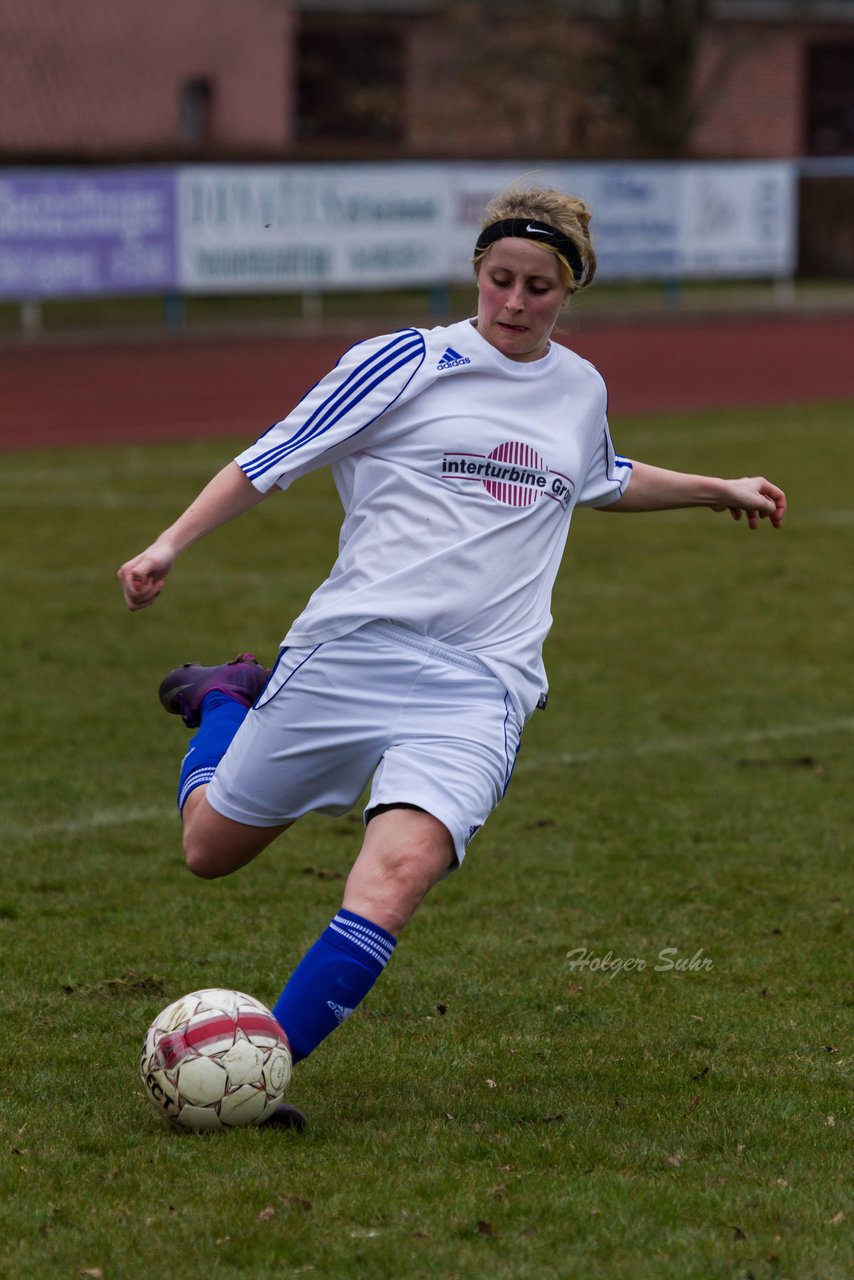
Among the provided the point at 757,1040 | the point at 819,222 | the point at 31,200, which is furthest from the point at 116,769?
the point at 819,222

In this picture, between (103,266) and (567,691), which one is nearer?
(567,691)

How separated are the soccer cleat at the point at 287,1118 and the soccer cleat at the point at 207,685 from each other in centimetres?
121

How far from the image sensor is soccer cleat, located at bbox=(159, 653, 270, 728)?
16.6ft

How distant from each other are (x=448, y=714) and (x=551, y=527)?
51 cm

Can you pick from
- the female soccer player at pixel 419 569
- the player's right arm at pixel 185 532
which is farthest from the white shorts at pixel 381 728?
the player's right arm at pixel 185 532

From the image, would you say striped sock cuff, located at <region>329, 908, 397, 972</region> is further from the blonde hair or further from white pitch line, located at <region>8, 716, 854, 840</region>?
white pitch line, located at <region>8, 716, 854, 840</region>

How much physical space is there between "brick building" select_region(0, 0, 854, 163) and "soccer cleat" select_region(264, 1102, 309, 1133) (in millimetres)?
24450

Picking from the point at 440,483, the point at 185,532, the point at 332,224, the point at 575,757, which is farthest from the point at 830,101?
A: the point at 185,532

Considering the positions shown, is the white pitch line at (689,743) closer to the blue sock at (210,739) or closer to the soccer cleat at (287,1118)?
the blue sock at (210,739)

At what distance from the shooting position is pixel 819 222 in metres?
33.1

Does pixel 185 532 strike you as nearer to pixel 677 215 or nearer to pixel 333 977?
pixel 333 977

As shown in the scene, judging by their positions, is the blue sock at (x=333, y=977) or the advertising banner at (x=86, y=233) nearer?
the blue sock at (x=333, y=977)

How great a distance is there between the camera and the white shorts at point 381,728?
4195mm

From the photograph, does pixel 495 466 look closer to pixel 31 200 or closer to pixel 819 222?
pixel 31 200
